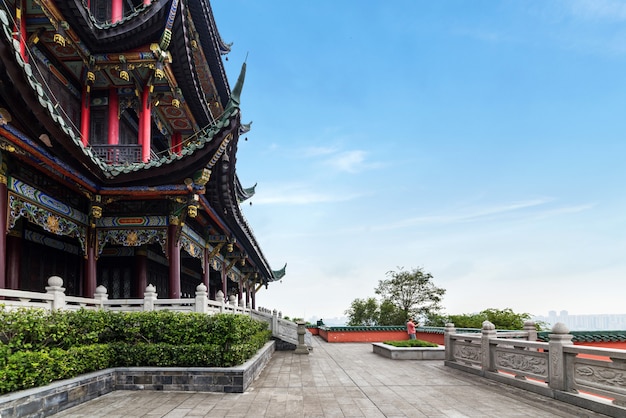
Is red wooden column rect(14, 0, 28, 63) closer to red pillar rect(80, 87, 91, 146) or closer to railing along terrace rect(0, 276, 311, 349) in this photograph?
red pillar rect(80, 87, 91, 146)

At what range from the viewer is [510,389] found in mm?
9031

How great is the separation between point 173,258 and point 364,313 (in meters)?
27.0

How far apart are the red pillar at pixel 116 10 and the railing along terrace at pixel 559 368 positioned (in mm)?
12968

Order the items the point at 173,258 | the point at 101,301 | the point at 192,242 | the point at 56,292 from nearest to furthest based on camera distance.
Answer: the point at 56,292 < the point at 101,301 < the point at 173,258 < the point at 192,242

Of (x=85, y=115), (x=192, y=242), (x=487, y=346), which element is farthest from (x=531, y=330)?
(x=85, y=115)

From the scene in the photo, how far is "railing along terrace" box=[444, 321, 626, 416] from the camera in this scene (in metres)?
6.82

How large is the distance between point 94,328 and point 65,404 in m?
1.74

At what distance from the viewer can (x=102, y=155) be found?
11680mm

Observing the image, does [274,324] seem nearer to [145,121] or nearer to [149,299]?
[145,121]

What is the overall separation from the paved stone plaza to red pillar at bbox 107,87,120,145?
7.06 m

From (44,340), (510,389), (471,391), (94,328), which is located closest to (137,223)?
(94,328)

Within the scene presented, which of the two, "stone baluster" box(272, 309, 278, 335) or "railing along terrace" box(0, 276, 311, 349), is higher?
"railing along terrace" box(0, 276, 311, 349)

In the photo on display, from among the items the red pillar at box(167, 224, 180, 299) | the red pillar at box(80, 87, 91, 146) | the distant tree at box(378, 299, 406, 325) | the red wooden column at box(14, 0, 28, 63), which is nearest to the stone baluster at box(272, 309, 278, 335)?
the red pillar at box(167, 224, 180, 299)

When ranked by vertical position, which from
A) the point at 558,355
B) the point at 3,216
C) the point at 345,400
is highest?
the point at 3,216
